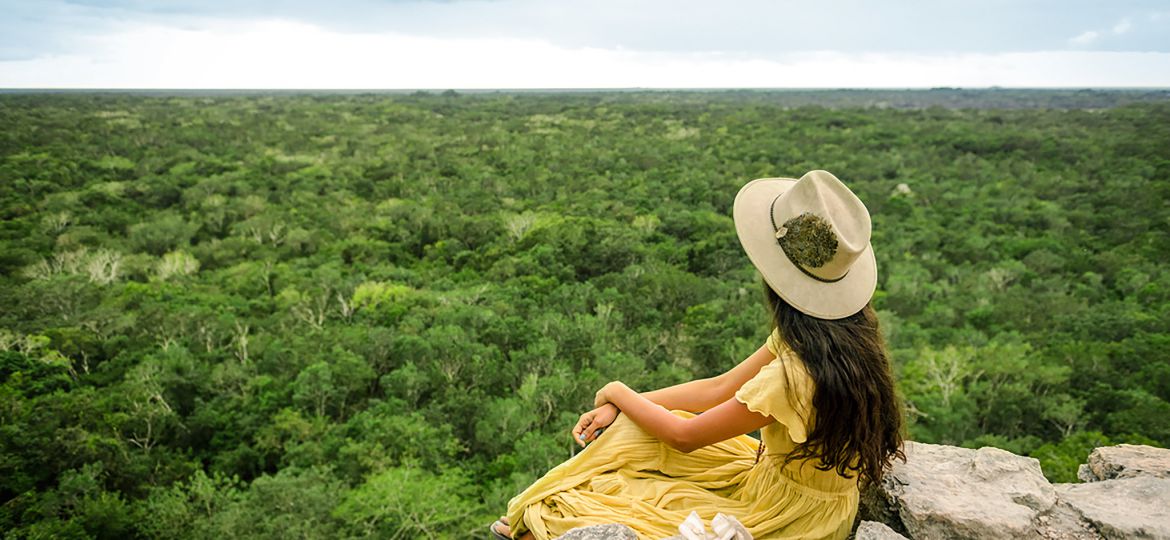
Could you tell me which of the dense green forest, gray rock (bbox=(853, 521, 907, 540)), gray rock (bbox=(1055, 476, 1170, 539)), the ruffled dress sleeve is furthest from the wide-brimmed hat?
the dense green forest

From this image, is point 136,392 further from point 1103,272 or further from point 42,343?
point 1103,272

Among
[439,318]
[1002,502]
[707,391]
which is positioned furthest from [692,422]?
[439,318]

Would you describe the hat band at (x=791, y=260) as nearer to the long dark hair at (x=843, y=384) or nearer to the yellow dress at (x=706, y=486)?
the long dark hair at (x=843, y=384)

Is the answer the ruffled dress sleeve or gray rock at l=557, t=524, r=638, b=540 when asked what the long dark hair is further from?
gray rock at l=557, t=524, r=638, b=540

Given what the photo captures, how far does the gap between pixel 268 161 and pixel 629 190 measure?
3215 centimetres

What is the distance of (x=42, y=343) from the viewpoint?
63.3 ft

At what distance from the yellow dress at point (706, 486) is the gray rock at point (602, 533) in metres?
0.08

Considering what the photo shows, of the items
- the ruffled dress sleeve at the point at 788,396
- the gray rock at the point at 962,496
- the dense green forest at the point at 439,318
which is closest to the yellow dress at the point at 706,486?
the ruffled dress sleeve at the point at 788,396

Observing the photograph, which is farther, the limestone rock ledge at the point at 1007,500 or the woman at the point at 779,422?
the limestone rock ledge at the point at 1007,500

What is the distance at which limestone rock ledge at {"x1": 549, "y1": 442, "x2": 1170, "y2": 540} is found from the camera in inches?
109

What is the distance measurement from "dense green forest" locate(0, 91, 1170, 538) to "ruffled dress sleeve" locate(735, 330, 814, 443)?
11.6 m

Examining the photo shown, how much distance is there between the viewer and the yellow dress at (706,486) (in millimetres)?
2666

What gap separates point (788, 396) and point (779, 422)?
0.21m

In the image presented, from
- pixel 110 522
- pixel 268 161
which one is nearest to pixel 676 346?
pixel 110 522
